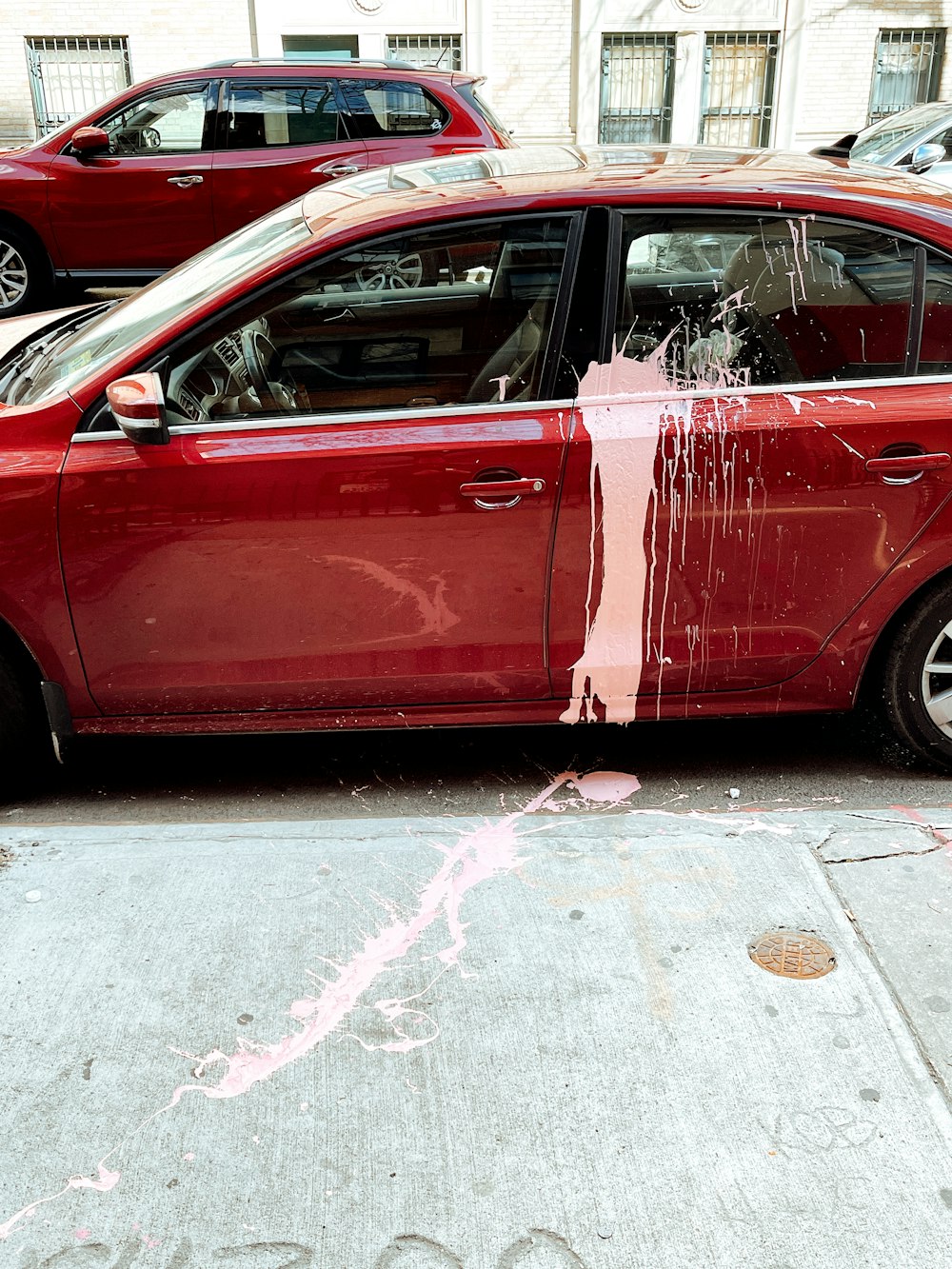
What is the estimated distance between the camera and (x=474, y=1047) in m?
2.31

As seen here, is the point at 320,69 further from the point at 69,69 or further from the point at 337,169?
the point at 69,69

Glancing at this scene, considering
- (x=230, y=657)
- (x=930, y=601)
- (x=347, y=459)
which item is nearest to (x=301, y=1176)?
(x=230, y=657)

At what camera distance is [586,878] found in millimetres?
2811

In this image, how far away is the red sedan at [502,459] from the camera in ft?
9.76

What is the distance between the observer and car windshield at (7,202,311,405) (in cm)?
313

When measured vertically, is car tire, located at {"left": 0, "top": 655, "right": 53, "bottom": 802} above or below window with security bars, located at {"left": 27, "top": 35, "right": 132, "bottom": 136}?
below

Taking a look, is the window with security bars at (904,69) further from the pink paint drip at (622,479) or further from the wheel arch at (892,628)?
the pink paint drip at (622,479)

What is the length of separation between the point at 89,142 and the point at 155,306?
243 inches

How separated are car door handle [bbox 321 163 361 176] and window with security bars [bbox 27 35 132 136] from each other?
34.7 feet

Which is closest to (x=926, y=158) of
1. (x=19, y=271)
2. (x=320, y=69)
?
(x=320, y=69)

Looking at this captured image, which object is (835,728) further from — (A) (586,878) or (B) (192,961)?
(B) (192,961)

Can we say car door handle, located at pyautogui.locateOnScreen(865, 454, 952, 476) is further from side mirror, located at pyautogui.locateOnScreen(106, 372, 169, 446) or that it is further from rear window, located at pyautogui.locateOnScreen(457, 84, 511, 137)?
rear window, located at pyautogui.locateOnScreen(457, 84, 511, 137)

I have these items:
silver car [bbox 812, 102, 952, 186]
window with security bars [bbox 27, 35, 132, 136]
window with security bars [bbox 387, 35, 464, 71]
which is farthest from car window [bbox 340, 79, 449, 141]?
window with security bars [bbox 27, 35, 132, 136]

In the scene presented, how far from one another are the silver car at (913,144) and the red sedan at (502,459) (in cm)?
719
